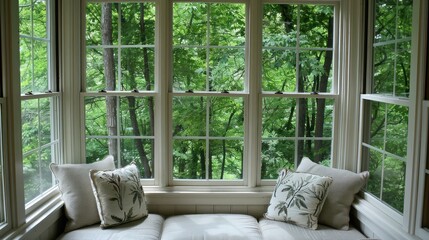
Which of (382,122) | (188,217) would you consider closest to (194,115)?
(188,217)

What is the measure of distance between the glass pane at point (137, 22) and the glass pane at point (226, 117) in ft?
2.49

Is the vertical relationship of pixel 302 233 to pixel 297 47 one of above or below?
below

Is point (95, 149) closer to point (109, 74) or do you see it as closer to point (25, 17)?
point (109, 74)

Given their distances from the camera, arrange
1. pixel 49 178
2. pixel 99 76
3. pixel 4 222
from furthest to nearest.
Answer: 1. pixel 99 76
2. pixel 49 178
3. pixel 4 222

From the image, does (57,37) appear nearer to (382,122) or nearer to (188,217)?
(188,217)

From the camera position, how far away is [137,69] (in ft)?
11.2

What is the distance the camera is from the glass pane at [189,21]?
338 cm

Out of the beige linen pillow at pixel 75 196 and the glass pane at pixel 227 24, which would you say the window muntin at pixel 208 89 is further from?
the beige linen pillow at pixel 75 196

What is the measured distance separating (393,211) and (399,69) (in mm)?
940

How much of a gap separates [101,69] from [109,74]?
8cm

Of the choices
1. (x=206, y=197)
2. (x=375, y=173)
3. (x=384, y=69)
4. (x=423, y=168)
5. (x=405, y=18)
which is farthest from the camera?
(x=206, y=197)

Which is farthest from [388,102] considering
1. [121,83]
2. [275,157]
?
[121,83]

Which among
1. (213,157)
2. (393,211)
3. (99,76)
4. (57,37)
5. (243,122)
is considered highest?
(57,37)

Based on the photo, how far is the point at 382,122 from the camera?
2955 mm
